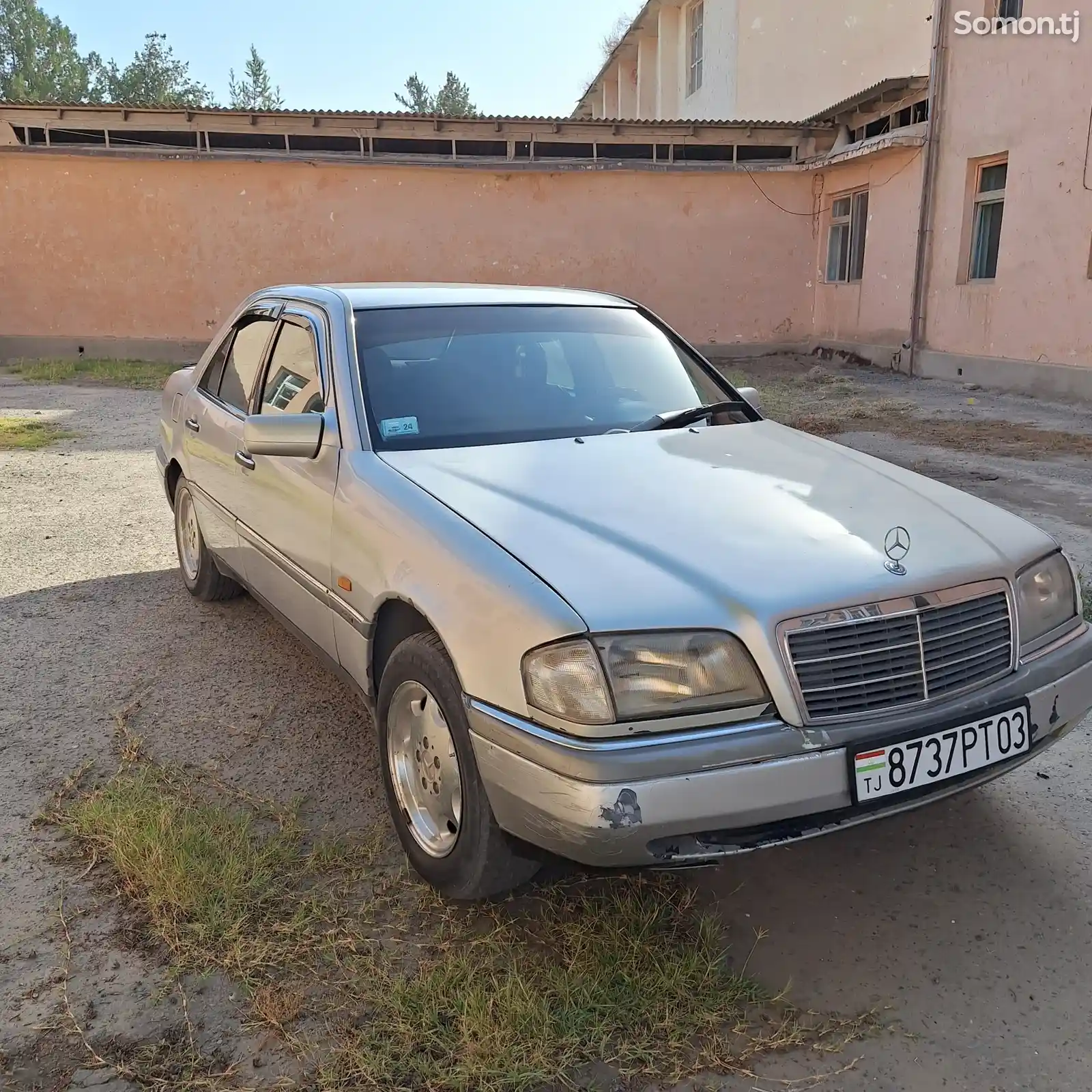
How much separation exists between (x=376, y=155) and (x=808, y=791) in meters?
17.3

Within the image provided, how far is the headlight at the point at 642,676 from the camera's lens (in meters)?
2.06

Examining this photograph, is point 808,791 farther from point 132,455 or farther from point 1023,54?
→ point 1023,54

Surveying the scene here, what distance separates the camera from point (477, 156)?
17.5m

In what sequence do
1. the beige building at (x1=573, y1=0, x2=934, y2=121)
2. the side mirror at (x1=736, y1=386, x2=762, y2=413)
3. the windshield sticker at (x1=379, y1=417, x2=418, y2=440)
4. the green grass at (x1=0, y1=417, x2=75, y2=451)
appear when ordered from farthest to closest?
the beige building at (x1=573, y1=0, x2=934, y2=121)
the green grass at (x1=0, y1=417, x2=75, y2=451)
the side mirror at (x1=736, y1=386, x2=762, y2=413)
the windshield sticker at (x1=379, y1=417, x2=418, y2=440)

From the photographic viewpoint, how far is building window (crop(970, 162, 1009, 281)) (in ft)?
43.1

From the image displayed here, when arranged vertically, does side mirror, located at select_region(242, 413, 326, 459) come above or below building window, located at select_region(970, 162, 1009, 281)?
below

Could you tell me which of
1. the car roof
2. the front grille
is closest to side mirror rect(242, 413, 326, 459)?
the car roof

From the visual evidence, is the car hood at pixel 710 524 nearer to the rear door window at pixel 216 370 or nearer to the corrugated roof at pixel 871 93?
the rear door window at pixel 216 370

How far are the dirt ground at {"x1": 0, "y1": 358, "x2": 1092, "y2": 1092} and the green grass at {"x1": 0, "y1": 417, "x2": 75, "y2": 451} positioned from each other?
15.2 feet

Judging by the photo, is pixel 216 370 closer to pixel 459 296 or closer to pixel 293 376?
pixel 293 376

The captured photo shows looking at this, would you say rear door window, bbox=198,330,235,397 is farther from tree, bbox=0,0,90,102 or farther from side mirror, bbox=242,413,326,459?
tree, bbox=0,0,90,102

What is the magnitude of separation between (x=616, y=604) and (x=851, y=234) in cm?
1669

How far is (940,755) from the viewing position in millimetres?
2232

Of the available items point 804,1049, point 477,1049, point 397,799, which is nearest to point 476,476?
point 397,799
